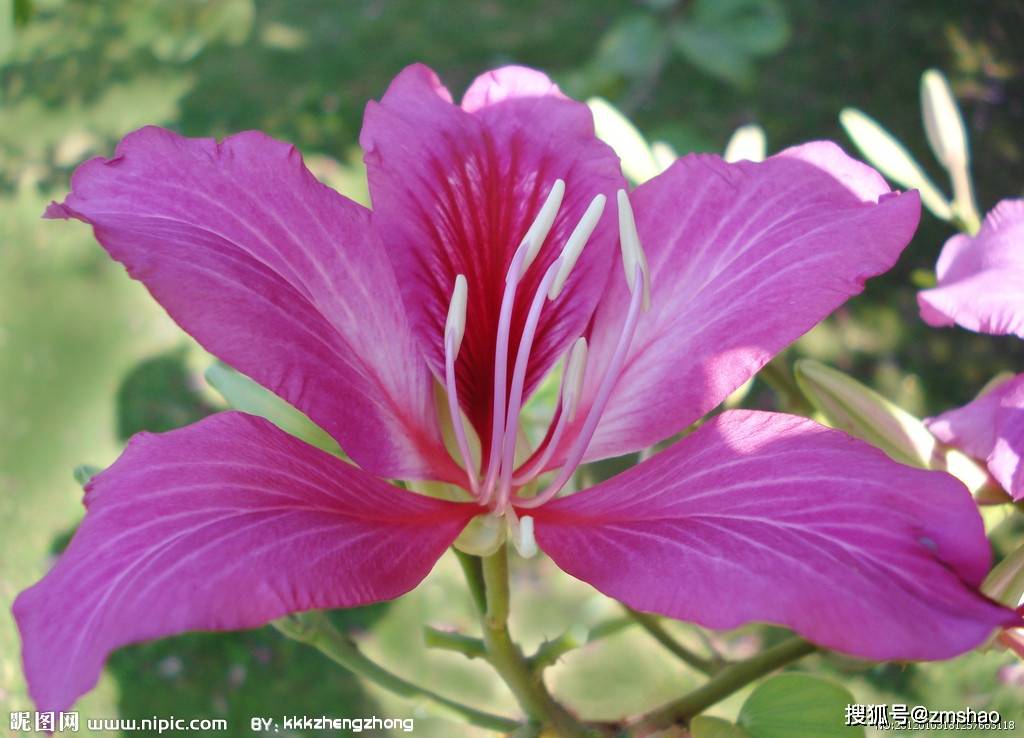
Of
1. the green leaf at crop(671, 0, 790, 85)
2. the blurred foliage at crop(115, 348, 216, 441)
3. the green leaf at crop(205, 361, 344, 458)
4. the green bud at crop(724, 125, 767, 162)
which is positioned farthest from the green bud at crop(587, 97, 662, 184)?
the blurred foliage at crop(115, 348, 216, 441)

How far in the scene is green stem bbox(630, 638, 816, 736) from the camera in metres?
0.86

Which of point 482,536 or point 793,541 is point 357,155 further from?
point 793,541

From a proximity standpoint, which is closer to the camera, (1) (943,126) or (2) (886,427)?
(2) (886,427)

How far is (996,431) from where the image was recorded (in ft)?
2.59

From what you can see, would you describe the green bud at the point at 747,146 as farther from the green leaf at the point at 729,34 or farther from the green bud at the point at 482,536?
the green leaf at the point at 729,34

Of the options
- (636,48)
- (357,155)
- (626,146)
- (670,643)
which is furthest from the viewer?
(357,155)

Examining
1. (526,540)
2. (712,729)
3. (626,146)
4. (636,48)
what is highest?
(636,48)

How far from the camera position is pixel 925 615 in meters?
0.58

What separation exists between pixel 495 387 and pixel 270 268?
19 cm

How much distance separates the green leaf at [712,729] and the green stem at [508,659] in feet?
0.39

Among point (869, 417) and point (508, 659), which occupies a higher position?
point (869, 417)

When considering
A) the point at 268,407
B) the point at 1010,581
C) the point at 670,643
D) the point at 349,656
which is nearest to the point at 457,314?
the point at 268,407

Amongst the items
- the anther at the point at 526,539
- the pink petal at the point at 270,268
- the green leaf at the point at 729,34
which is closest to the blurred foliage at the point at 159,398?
the green leaf at the point at 729,34

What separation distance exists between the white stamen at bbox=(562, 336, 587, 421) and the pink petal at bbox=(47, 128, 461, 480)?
118 millimetres
